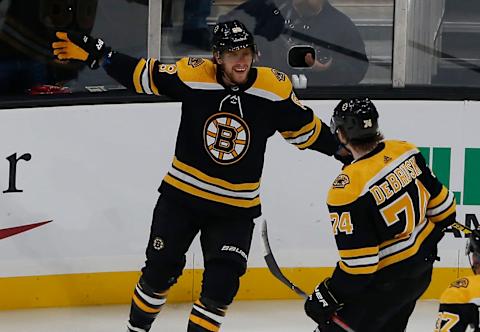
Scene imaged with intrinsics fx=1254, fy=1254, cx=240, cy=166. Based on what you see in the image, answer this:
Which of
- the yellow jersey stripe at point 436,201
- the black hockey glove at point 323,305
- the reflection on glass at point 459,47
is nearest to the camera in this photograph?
the black hockey glove at point 323,305

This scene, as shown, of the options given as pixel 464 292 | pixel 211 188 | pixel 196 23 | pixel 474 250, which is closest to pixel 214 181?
pixel 211 188

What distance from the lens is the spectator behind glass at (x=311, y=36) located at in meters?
5.44

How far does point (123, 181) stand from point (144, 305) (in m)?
1.03

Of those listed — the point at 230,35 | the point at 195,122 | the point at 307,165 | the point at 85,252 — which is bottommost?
the point at 85,252

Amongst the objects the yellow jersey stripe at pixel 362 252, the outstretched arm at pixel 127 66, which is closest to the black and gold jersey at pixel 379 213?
the yellow jersey stripe at pixel 362 252

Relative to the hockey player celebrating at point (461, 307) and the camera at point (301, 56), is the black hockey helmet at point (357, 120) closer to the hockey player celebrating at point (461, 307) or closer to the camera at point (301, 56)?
the hockey player celebrating at point (461, 307)

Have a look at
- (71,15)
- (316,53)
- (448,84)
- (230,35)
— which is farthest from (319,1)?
(230,35)

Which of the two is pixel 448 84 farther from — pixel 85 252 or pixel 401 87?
pixel 85 252

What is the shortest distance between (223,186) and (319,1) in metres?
1.53

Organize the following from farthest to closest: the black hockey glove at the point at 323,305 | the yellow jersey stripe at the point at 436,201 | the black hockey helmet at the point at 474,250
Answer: the yellow jersey stripe at the point at 436,201 < the black hockey glove at the point at 323,305 < the black hockey helmet at the point at 474,250

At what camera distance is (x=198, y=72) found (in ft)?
13.6

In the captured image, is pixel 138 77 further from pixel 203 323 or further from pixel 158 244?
pixel 203 323

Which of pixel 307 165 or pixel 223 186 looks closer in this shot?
pixel 223 186

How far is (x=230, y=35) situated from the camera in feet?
13.3
